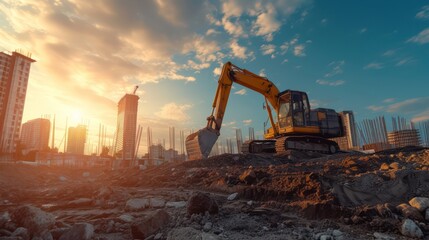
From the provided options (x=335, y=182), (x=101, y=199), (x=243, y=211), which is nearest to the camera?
(x=243, y=211)

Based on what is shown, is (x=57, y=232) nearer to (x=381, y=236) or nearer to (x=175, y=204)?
(x=175, y=204)

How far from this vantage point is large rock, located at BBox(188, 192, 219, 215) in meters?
4.42

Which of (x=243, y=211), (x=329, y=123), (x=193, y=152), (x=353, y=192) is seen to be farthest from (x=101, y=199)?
(x=329, y=123)

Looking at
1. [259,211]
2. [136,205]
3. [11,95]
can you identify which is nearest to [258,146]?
[136,205]

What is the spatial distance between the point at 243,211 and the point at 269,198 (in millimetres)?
1219

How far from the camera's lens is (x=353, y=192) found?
5070 mm

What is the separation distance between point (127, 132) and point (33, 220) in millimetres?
56410

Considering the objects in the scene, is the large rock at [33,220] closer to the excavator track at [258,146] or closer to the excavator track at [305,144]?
the excavator track at [305,144]

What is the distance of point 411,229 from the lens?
355cm

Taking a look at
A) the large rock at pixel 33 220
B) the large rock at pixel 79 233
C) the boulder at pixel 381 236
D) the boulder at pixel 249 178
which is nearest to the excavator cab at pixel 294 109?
the boulder at pixel 249 178

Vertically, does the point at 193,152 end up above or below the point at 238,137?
below

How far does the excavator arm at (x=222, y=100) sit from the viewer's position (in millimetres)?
12586

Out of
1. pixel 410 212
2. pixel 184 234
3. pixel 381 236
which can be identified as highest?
pixel 410 212

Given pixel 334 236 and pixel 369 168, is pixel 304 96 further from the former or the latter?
pixel 334 236
